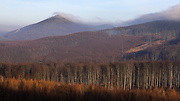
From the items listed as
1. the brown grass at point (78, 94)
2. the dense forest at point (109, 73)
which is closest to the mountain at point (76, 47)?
the dense forest at point (109, 73)

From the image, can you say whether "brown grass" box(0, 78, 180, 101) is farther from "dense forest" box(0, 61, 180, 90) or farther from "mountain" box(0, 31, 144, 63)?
"mountain" box(0, 31, 144, 63)

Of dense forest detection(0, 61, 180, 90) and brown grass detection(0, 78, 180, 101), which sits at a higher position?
brown grass detection(0, 78, 180, 101)

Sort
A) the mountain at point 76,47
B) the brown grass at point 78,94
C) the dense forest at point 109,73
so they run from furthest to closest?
1. the mountain at point 76,47
2. the dense forest at point 109,73
3. the brown grass at point 78,94

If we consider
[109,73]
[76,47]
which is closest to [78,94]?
[109,73]

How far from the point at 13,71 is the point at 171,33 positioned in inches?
6482

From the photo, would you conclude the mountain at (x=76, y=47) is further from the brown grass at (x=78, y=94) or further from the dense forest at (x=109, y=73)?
the brown grass at (x=78, y=94)

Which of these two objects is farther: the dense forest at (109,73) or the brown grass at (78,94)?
the dense forest at (109,73)

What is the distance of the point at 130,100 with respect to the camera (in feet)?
35.3

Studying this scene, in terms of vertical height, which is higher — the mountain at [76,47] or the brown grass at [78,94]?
the brown grass at [78,94]

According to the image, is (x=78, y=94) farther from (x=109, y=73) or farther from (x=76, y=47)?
(x=76, y=47)

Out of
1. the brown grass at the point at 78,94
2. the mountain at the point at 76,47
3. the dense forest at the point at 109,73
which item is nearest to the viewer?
the brown grass at the point at 78,94

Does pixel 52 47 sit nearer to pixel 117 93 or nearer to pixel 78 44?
pixel 78 44

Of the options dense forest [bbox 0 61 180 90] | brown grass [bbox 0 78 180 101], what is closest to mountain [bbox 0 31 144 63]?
dense forest [bbox 0 61 180 90]

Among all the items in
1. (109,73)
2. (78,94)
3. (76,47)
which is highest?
(78,94)
